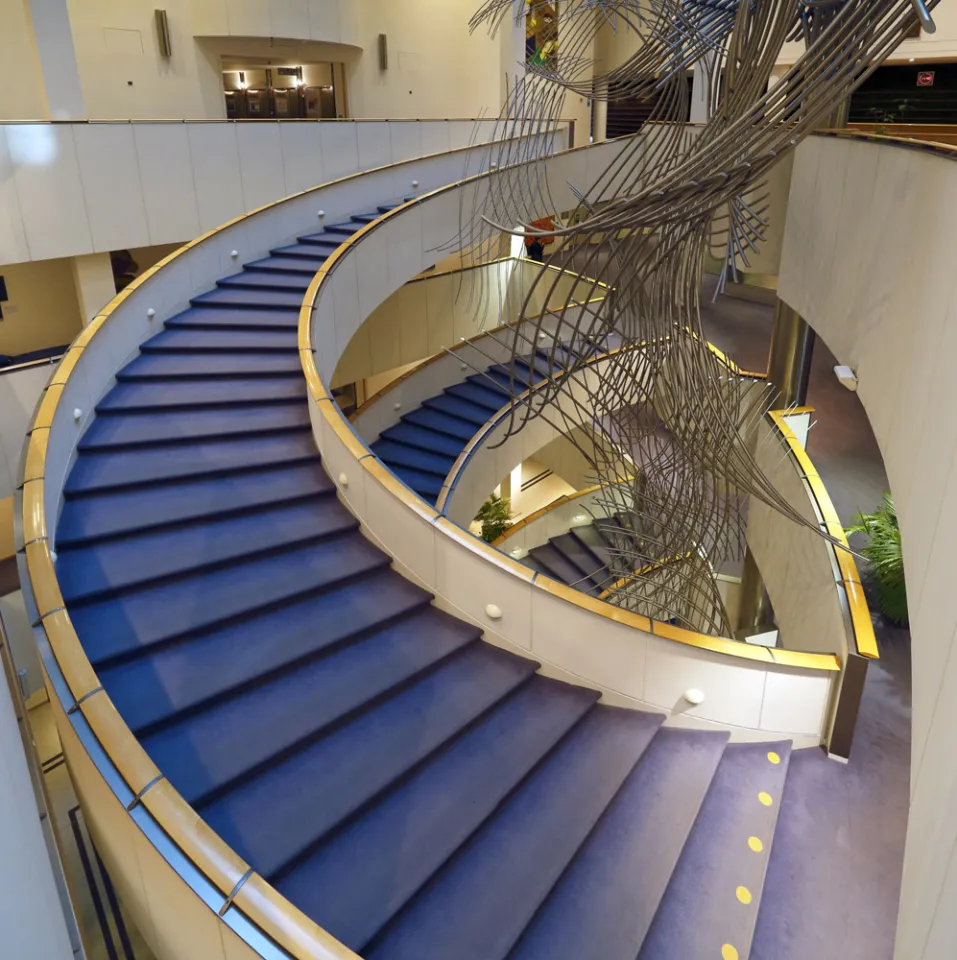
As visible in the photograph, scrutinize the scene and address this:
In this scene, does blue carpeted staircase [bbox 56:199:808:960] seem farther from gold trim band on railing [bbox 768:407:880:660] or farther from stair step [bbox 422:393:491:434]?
stair step [bbox 422:393:491:434]

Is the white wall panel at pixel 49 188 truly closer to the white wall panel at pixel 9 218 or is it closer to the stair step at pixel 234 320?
the white wall panel at pixel 9 218

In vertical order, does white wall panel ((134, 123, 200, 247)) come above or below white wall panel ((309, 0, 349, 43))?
below

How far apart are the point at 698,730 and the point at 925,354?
7.42 ft

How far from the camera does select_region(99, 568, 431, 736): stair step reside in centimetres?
352

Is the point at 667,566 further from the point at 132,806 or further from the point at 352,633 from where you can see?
the point at 132,806

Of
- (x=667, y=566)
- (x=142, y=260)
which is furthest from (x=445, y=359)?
(x=667, y=566)

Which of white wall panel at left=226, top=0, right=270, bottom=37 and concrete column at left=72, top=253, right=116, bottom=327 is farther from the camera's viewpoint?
white wall panel at left=226, top=0, right=270, bottom=37

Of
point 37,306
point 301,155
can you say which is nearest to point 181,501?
point 301,155

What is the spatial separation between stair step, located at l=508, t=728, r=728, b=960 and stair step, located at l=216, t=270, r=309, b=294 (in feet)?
16.7

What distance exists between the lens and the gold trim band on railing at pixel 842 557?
4.36 meters

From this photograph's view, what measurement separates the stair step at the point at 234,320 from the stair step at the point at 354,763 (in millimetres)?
3569

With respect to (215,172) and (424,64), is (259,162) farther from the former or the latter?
(424,64)

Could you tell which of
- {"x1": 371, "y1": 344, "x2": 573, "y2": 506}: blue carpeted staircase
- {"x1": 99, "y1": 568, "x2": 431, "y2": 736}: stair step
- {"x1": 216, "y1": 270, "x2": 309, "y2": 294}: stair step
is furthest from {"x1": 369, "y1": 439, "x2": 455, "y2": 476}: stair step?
{"x1": 99, "y1": 568, "x2": 431, "y2": 736}: stair step

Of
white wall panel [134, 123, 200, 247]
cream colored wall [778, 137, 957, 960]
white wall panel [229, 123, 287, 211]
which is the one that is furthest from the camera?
white wall panel [229, 123, 287, 211]
